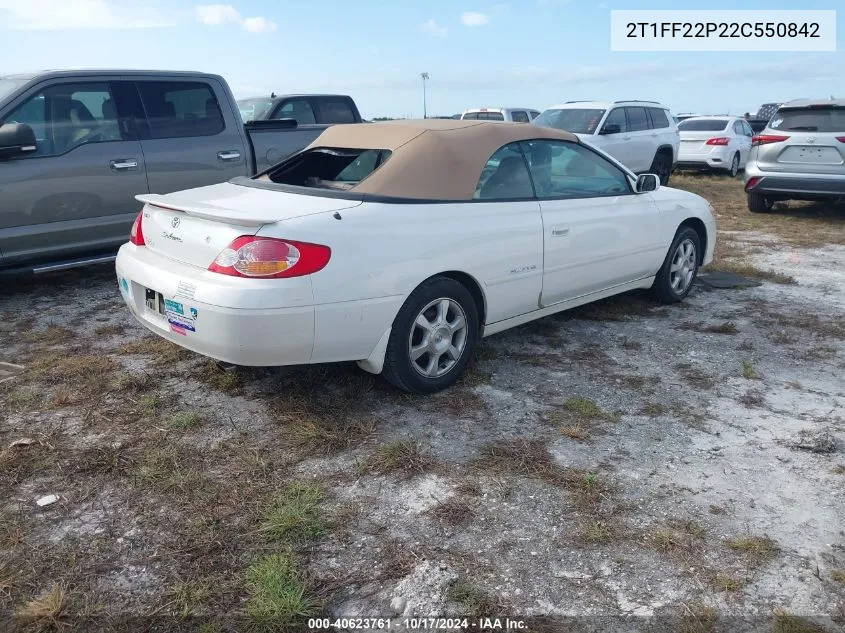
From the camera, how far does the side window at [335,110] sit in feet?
34.9

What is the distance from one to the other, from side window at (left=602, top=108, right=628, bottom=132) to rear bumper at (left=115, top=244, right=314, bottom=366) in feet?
33.3

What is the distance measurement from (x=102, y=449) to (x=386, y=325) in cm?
146

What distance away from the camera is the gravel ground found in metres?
2.35

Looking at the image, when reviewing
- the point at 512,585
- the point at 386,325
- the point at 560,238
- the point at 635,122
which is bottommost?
the point at 512,585

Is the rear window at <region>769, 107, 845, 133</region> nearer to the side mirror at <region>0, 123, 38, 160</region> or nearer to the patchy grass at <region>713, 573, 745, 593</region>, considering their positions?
the patchy grass at <region>713, 573, 745, 593</region>

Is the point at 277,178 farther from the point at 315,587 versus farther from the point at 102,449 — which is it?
the point at 315,587

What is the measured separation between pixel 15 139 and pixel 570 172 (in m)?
4.08

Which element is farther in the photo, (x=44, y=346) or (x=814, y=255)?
(x=814, y=255)

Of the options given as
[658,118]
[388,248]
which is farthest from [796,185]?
[388,248]

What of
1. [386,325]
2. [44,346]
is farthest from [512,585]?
[44,346]

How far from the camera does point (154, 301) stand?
3.66 metres

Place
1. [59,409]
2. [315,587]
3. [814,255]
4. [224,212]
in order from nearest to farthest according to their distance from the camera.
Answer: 1. [315,587]
2. [224,212]
3. [59,409]
4. [814,255]

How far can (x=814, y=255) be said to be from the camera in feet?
25.8

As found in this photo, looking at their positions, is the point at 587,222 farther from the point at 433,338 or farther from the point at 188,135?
the point at 188,135
